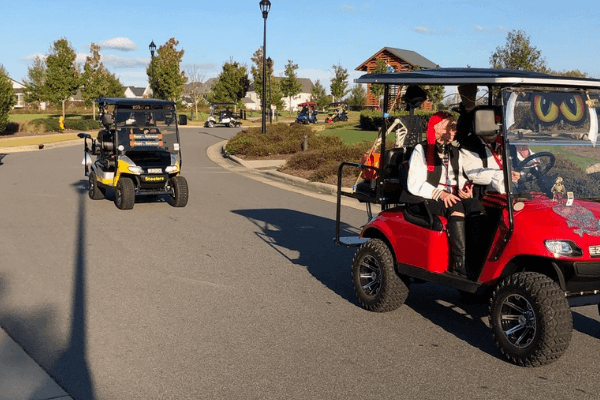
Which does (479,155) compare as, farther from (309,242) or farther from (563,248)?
(309,242)

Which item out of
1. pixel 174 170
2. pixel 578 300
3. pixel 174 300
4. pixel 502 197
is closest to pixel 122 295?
pixel 174 300

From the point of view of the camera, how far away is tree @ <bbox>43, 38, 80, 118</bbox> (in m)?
53.8

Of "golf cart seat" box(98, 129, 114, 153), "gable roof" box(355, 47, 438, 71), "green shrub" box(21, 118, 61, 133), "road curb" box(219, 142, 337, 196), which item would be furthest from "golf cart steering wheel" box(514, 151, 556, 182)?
→ "gable roof" box(355, 47, 438, 71)

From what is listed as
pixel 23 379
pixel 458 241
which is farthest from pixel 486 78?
pixel 23 379

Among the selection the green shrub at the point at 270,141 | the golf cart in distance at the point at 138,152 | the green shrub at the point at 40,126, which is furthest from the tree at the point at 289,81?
the golf cart in distance at the point at 138,152

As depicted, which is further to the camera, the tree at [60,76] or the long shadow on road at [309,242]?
the tree at [60,76]

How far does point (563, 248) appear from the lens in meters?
4.82

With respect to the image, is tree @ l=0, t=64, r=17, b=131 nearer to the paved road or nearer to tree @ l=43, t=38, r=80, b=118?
tree @ l=43, t=38, r=80, b=118

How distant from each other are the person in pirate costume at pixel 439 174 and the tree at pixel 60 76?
51453 mm

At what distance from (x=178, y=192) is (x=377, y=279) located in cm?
740

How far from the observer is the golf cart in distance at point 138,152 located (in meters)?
13.2

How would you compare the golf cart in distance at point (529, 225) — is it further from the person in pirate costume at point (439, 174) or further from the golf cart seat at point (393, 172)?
the golf cart seat at point (393, 172)

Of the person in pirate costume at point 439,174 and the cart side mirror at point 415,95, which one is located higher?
the cart side mirror at point 415,95

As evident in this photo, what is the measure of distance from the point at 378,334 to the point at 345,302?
104 centimetres
